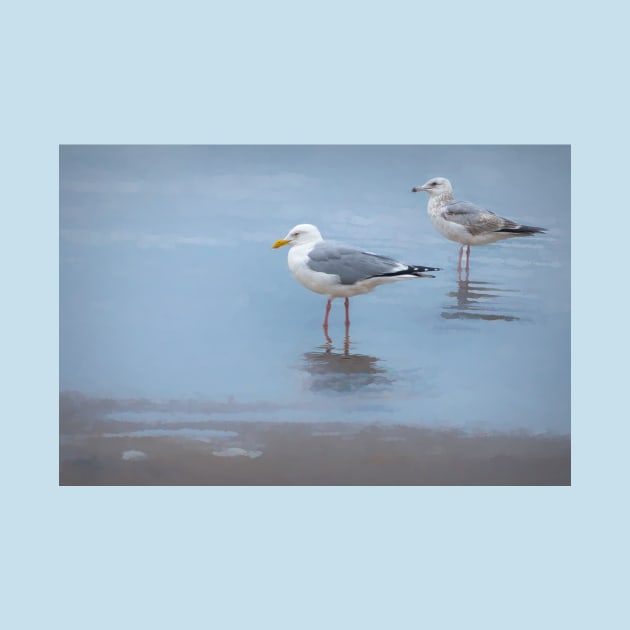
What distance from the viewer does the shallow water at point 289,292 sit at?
4496 millimetres

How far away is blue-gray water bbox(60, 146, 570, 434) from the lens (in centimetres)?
450

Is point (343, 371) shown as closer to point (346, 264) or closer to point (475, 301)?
point (346, 264)

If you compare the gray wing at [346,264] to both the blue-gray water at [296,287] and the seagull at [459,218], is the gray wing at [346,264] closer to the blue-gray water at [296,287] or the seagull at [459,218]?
the blue-gray water at [296,287]

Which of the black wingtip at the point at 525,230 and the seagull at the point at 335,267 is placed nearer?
the seagull at the point at 335,267

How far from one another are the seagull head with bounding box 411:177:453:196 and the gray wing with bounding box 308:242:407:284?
0.45 meters

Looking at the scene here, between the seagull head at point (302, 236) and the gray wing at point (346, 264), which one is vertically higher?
the seagull head at point (302, 236)

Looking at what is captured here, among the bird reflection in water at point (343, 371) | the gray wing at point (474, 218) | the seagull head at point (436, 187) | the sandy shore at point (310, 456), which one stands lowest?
the sandy shore at point (310, 456)

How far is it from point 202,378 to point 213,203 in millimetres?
914

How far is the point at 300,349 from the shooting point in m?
4.53

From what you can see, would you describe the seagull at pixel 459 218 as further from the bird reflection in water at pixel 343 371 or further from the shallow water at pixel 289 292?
the bird reflection in water at pixel 343 371

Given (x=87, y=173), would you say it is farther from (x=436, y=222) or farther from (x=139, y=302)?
(x=436, y=222)

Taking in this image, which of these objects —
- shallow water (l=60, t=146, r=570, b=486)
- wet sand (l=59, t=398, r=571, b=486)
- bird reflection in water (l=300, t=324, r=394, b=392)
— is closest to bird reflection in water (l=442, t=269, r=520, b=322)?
shallow water (l=60, t=146, r=570, b=486)

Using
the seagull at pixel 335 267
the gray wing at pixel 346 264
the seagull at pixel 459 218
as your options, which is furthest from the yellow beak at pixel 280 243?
the seagull at pixel 459 218

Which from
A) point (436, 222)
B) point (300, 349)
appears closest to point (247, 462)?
point (300, 349)
